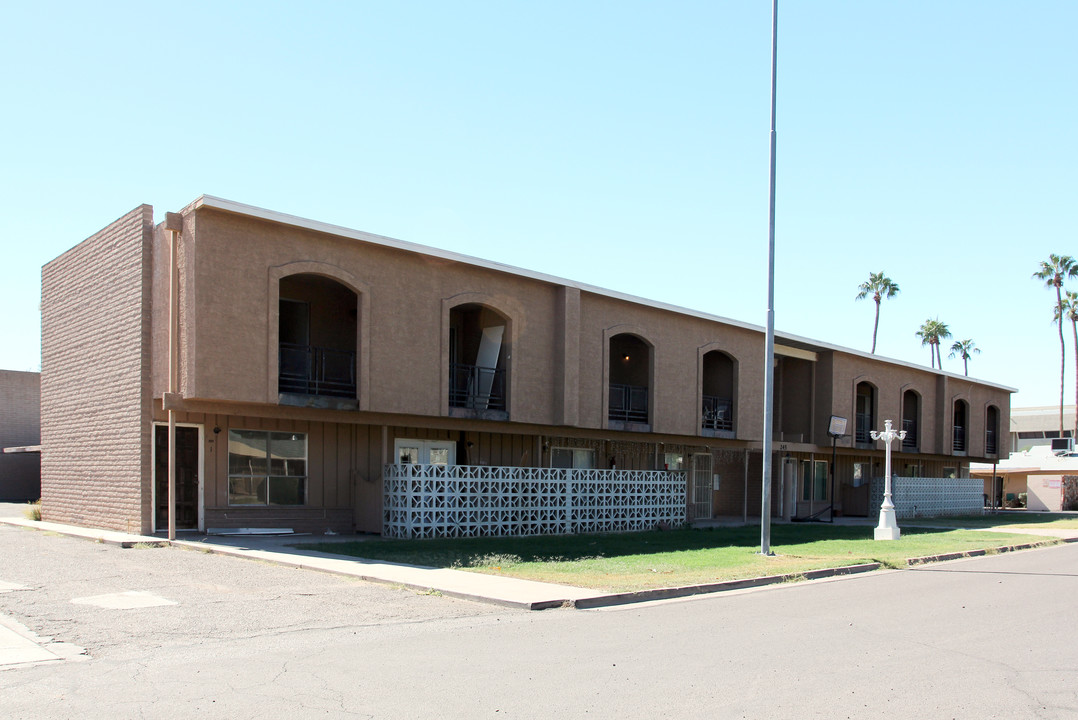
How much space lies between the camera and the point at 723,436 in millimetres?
29719

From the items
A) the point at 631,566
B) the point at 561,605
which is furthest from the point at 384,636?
the point at 631,566

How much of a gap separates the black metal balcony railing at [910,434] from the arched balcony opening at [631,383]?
54.0 feet

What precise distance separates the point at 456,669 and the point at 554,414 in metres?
16.5

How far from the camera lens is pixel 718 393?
31.9 m

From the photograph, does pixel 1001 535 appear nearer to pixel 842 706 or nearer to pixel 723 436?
pixel 723 436

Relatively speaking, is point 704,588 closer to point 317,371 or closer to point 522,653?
point 522,653

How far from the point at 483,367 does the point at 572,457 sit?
5726 mm

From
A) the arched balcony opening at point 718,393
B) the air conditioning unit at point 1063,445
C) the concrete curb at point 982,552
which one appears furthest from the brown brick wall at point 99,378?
the air conditioning unit at point 1063,445

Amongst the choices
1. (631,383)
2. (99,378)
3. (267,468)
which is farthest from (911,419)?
(99,378)

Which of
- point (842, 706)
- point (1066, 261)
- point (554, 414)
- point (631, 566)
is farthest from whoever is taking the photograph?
point (1066, 261)

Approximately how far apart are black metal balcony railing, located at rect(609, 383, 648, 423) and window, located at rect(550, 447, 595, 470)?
1.61m

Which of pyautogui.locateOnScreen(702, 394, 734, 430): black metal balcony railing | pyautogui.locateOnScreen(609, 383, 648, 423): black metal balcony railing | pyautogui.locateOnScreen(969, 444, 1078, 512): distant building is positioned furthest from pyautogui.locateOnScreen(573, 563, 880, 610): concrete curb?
pyautogui.locateOnScreen(969, 444, 1078, 512): distant building

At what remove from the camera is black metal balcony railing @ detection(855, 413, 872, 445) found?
122 feet

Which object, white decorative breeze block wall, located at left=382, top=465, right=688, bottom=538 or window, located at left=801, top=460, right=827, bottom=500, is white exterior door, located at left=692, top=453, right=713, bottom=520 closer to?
white decorative breeze block wall, located at left=382, top=465, right=688, bottom=538
